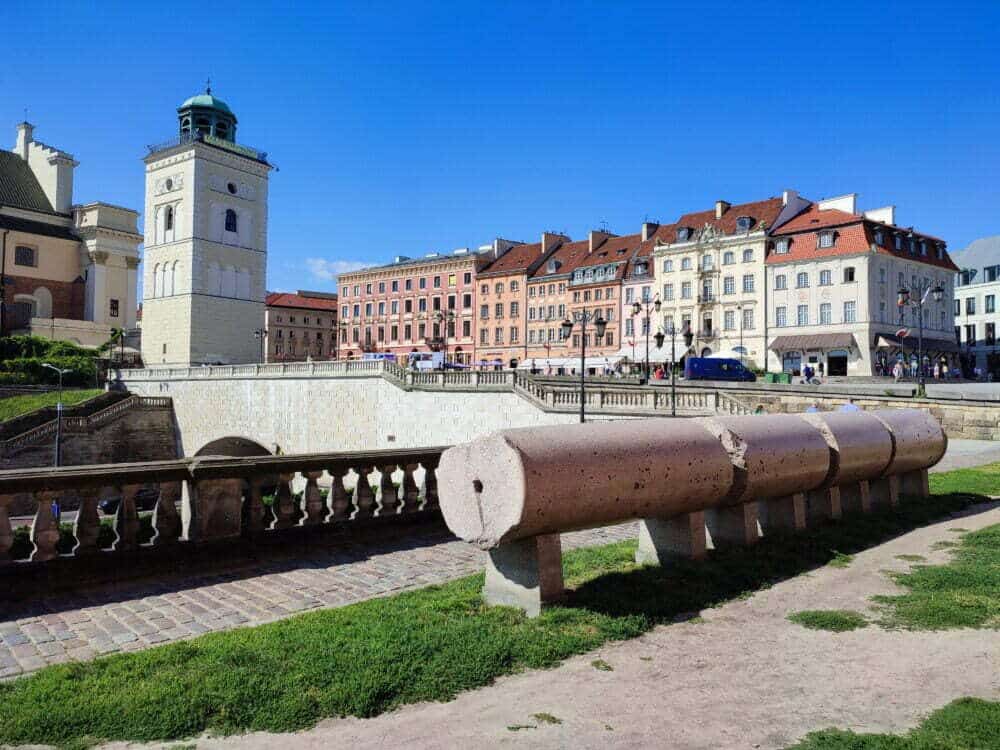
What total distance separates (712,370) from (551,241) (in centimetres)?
3890

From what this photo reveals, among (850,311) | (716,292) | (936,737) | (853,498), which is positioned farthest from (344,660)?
(716,292)

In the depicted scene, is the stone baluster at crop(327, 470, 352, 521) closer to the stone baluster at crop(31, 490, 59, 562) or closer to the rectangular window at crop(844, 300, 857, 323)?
the stone baluster at crop(31, 490, 59, 562)

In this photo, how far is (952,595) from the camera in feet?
18.3

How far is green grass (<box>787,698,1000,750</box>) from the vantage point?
3.31 metres

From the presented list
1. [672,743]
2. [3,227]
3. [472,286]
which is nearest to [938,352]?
[472,286]

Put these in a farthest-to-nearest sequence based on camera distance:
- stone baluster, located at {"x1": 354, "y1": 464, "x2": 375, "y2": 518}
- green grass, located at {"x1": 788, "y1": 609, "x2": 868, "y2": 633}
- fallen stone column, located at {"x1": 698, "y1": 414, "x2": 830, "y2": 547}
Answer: stone baluster, located at {"x1": 354, "y1": 464, "x2": 375, "y2": 518} → fallen stone column, located at {"x1": 698, "y1": 414, "x2": 830, "y2": 547} → green grass, located at {"x1": 788, "y1": 609, "x2": 868, "y2": 633}

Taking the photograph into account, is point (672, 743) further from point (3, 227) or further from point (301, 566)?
point (3, 227)

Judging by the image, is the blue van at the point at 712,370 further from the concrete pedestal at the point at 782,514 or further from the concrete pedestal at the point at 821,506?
the concrete pedestal at the point at 782,514

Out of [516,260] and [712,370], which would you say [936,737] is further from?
[516,260]

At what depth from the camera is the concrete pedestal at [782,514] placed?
7.54 m

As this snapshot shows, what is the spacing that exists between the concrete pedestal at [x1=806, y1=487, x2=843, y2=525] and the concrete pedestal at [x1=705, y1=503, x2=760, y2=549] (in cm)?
140

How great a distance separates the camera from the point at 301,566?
732cm

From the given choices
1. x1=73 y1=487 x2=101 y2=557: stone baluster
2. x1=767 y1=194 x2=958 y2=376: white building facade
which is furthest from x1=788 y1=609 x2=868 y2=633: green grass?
x1=767 y1=194 x2=958 y2=376: white building facade

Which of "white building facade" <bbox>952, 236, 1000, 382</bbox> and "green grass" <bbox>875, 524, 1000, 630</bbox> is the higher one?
"white building facade" <bbox>952, 236, 1000, 382</bbox>
